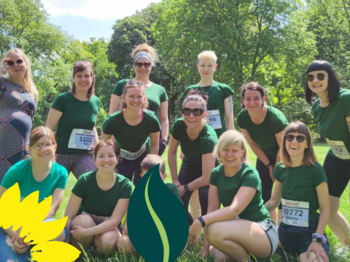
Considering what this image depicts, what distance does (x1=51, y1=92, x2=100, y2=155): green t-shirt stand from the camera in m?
3.80

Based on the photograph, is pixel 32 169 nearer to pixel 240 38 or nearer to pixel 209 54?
pixel 209 54

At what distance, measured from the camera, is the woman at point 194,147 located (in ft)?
11.2

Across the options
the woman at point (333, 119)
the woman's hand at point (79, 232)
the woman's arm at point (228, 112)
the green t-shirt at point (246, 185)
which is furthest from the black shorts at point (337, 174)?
the woman's hand at point (79, 232)

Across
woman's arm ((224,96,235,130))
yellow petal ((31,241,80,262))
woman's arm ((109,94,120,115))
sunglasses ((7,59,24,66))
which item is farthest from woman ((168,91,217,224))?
yellow petal ((31,241,80,262))

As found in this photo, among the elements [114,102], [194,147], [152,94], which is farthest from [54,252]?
[114,102]

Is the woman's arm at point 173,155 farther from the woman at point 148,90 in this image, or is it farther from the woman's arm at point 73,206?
the woman's arm at point 73,206

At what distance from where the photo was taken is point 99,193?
129 inches

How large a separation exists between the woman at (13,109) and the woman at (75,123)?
285 mm

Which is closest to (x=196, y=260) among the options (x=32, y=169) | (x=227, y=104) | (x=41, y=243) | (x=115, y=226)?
(x=115, y=226)

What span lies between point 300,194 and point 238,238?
2.23ft

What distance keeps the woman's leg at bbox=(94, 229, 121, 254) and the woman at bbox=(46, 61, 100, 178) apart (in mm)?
823

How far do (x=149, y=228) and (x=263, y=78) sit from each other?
999 inches

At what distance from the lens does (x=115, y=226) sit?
10.5ft

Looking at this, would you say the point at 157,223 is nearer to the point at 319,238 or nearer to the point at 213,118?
the point at 319,238
